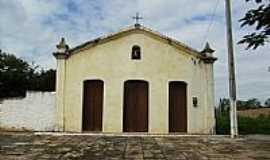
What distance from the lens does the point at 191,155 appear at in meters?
10.2

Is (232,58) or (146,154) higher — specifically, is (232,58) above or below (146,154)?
above

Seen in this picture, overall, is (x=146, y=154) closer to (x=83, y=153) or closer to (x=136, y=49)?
(x=83, y=153)

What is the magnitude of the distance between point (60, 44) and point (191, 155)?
10528 mm

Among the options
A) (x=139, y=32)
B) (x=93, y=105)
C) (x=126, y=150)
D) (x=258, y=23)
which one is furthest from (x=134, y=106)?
(x=258, y=23)

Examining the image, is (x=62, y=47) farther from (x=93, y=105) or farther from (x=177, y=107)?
(x=177, y=107)

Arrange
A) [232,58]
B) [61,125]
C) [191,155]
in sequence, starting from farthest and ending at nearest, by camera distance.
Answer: [61,125]
[232,58]
[191,155]

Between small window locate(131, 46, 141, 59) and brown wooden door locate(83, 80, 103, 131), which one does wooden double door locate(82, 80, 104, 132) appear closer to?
brown wooden door locate(83, 80, 103, 131)

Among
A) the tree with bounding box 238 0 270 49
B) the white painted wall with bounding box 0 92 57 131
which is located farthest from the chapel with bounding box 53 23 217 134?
the tree with bounding box 238 0 270 49

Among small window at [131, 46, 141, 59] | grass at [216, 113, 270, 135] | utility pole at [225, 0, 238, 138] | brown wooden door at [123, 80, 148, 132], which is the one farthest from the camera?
grass at [216, 113, 270, 135]

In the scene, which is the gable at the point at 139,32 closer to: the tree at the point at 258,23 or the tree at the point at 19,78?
the tree at the point at 19,78

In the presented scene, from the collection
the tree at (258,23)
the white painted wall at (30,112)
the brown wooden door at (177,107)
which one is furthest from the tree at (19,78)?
the tree at (258,23)

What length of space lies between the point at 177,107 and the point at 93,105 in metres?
3.80

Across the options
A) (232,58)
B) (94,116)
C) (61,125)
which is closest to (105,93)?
(94,116)

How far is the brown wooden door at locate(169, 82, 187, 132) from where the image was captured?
18984mm
